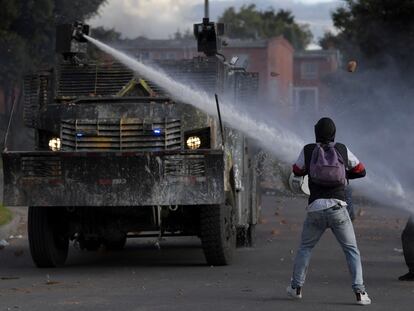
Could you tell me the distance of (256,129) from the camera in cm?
1295

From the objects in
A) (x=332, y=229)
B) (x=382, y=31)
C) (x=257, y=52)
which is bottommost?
(x=332, y=229)

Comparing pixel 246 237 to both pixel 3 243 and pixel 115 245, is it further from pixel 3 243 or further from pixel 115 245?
pixel 3 243

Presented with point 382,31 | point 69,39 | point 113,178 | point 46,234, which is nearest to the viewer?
point 113,178

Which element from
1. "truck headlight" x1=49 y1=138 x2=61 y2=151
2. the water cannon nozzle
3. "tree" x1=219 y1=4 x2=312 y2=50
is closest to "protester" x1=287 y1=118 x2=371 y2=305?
"truck headlight" x1=49 y1=138 x2=61 y2=151

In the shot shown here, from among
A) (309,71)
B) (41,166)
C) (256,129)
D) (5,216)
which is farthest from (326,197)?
(309,71)

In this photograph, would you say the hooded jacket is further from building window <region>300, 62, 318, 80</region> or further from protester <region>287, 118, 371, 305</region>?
building window <region>300, 62, 318, 80</region>

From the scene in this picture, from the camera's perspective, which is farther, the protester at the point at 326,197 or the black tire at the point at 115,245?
the black tire at the point at 115,245

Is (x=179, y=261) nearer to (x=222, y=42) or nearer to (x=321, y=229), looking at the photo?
(x=222, y=42)

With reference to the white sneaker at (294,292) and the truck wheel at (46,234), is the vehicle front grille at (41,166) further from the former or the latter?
the white sneaker at (294,292)

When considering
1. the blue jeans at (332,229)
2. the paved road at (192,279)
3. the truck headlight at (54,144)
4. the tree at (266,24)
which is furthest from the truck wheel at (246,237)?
the tree at (266,24)

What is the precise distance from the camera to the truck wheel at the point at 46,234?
40.8ft

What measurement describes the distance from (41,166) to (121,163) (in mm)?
926

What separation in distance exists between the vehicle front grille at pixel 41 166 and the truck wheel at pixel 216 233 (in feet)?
5.88

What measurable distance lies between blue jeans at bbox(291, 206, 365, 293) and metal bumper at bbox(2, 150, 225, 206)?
222 cm
